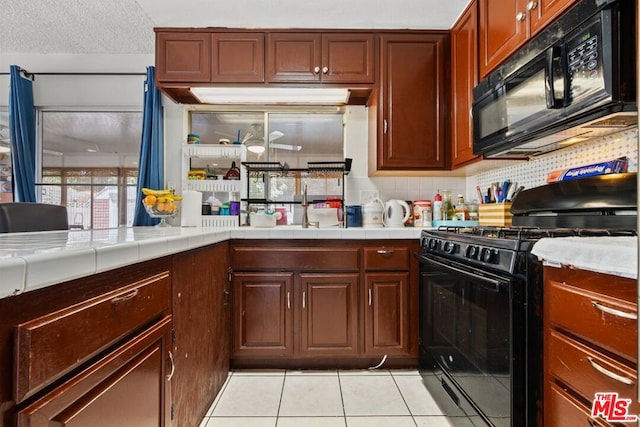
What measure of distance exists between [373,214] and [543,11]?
4.92ft

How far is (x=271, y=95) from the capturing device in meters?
2.60

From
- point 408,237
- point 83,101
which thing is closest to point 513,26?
point 408,237

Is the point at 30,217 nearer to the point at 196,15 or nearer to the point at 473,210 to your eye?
the point at 196,15

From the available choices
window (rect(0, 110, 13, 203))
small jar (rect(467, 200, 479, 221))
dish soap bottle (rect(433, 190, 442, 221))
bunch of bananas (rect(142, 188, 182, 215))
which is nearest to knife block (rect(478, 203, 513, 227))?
small jar (rect(467, 200, 479, 221))

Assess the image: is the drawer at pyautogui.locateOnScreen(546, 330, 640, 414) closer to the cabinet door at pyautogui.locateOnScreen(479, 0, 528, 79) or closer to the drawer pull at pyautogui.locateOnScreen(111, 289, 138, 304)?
the drawer pull at pyautogui.locateOnScreen(111, 289, 138, 304)

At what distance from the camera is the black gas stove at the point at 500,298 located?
1083 millimetres

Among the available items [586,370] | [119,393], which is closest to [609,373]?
[586,370]

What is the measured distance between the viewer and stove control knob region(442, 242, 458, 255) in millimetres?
1526

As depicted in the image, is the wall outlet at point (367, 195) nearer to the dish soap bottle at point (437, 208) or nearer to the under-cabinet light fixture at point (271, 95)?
the dish soap bottle at point (437, 208)

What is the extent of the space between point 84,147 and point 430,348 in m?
3.30

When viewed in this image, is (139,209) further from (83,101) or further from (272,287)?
(272,287)

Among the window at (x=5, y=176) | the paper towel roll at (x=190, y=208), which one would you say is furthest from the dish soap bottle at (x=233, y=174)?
the window at (x=5, y=176)

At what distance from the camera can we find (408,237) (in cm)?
213

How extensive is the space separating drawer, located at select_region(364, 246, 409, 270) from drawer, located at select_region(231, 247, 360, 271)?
2.9 inches
